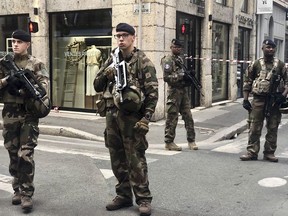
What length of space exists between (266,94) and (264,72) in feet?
1.16

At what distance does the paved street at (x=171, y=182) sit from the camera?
495cm

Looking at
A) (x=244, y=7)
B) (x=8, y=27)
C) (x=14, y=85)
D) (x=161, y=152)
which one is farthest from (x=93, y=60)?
(x=244, y=7)

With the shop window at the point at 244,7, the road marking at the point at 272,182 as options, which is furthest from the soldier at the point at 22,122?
the shop window at the point at 244,7

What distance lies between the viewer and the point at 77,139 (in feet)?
32.0

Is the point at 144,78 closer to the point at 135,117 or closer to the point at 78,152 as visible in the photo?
the point at 135,117

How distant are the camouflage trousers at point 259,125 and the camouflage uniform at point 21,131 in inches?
149

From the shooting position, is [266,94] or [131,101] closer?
[131,101]

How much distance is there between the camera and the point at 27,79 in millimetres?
4738

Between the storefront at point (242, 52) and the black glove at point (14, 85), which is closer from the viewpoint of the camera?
the black glove at point (14, 85)

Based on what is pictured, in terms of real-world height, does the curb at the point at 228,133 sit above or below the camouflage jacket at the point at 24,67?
below

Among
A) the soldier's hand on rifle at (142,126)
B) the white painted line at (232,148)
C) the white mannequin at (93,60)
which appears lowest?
the white painted line at (232,148)

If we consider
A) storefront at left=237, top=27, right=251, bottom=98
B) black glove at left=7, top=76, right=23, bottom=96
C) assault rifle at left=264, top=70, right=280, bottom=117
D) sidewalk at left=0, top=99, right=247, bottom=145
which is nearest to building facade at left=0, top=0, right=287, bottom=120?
Result: sidewalk at left=0, top=99, right=247, bottom=145

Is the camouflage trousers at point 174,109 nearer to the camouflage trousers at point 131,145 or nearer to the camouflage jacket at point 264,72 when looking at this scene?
the camouflage jacket at point 264,72

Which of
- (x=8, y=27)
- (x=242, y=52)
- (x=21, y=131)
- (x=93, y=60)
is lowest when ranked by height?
(x=21, y=131)
